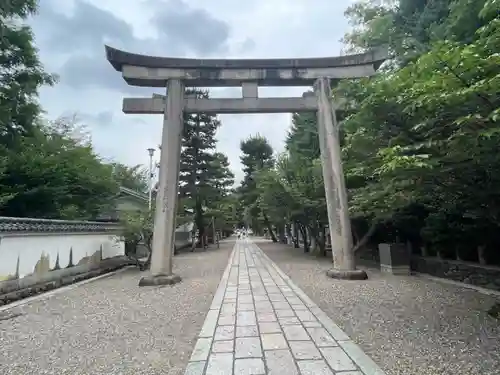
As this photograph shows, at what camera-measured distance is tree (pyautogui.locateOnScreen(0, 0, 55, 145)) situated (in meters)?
9.65

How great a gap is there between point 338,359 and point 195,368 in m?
1.39

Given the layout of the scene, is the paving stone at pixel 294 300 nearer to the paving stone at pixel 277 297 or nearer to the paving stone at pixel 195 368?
the paving stone at pixel 277 297

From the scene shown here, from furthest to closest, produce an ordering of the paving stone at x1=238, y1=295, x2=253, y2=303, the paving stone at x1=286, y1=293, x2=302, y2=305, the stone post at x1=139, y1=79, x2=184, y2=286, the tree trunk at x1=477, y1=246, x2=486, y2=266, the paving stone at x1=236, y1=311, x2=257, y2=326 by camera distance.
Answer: the stone post at x1=139, y1=79, x2=184, y2=286
the tree trunk at x1=477, y1=246, x2=486, y2=266
the paving stone at x1=238, y1=295, x2=253, y2=303
the paving stone at x1=286, y1=293, x2=302, y2=305
the paving stone at x1=236, y1=311, x2=257, y2=326

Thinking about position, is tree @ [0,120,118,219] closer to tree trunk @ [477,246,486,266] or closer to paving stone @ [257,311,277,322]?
paving stone @ [257,311,277,322]

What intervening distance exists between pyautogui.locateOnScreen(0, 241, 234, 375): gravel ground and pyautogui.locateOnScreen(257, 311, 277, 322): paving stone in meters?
0.86

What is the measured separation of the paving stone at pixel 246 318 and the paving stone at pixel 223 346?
76 cm

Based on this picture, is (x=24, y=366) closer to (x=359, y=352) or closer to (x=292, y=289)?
(x=359, y=352)

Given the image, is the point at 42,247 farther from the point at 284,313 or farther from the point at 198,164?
the point at 198,164

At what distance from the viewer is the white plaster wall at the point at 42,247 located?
683 centimetres

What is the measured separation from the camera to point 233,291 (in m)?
7.29

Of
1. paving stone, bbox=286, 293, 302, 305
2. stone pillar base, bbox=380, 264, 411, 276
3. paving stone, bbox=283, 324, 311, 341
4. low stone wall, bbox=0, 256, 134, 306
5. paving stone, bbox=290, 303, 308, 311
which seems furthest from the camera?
stone pillar base, bbox=380, 264, 411, 276

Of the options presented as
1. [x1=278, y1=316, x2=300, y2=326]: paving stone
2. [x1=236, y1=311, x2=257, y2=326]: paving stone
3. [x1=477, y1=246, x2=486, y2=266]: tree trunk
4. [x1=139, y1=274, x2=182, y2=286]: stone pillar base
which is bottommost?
[x1=278, y1=316, x2=300, y2=326]: paving stone

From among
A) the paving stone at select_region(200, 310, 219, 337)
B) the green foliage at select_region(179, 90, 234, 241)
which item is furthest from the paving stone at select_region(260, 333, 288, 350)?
the green foliage at select_region(179, 90, 234, 241)

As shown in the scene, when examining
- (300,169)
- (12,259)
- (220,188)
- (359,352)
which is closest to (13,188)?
(12,259)
